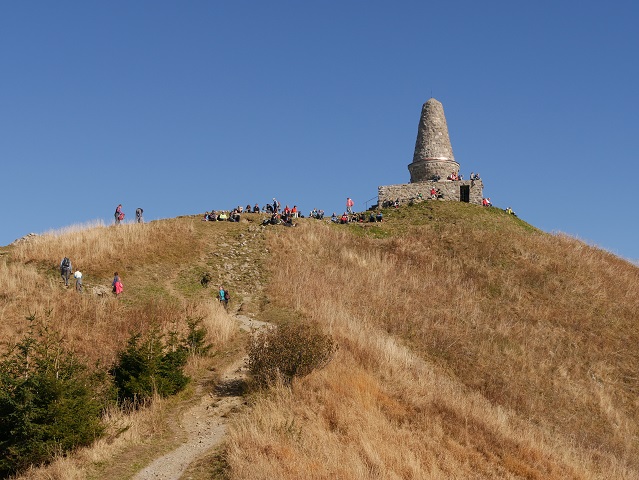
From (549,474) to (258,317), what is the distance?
10.8 meters

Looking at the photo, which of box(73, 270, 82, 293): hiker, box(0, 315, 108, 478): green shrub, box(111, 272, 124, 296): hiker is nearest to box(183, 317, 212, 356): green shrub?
box(0, 315, 108, 478): green shrub

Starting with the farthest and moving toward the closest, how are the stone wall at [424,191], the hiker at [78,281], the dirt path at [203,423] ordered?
the stone wall at [424,191], the hiker at [78,281], the dirt path at [203,423]

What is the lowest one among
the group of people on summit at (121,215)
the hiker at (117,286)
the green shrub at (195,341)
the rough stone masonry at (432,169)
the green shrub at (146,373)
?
the green shrub at (146,373)

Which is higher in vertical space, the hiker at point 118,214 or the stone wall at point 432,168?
the stone wall at point 432,168

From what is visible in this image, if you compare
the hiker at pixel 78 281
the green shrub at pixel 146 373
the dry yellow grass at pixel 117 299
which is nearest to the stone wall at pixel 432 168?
the dry yellow grass at pixel 117 299

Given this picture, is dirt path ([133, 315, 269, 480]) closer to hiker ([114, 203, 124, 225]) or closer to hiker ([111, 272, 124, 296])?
hiker ([111, 272, 124, 296])

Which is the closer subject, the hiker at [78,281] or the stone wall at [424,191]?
the hiker at [78,281]

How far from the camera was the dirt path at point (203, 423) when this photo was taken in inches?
384

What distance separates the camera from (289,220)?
31594 mm

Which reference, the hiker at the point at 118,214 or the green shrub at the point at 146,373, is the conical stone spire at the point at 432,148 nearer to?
the hiker at the point at 118,214

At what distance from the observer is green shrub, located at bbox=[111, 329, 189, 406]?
12297 millimetres

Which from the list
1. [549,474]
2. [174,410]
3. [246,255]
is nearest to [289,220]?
[246,255]

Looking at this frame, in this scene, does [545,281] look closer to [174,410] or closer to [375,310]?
[375,310]

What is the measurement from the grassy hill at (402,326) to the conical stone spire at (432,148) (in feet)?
23.0
